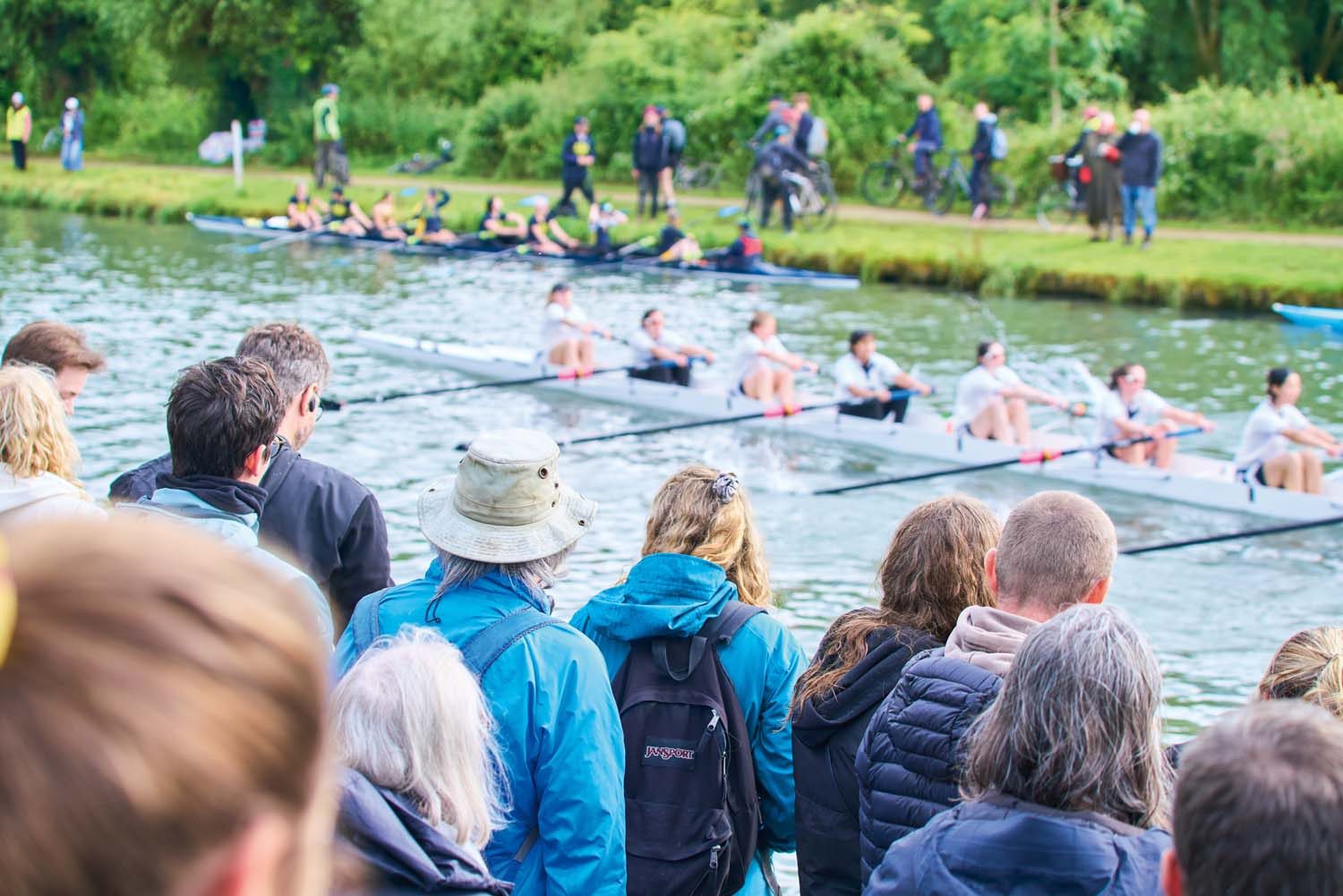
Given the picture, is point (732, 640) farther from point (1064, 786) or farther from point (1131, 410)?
point (1131, 410)

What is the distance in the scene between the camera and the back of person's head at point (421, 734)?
2.23 meters

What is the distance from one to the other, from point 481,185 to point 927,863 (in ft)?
98.4

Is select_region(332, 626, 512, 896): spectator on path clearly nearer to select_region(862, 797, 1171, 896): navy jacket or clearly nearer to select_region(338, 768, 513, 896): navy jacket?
select_region(338, 768, 513, 896): navy jacket

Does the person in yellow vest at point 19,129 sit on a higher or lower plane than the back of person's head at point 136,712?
higher

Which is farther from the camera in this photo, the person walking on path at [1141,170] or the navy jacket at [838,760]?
the person walking on path at [1141,170]

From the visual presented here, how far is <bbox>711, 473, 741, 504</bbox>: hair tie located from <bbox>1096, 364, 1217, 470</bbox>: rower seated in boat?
7608 mm

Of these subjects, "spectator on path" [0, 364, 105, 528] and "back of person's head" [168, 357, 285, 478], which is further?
"spectator on path" [0, 364, 105, 528]

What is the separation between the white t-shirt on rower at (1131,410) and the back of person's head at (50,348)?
24.7ft

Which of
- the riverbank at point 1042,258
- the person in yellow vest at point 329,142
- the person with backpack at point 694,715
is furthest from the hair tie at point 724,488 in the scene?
the person in yellow vest at point 329,142

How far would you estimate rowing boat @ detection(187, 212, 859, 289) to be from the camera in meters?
20.0

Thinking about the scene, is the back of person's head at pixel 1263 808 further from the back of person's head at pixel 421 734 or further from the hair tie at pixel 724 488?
the hair tie at pixel 724 488

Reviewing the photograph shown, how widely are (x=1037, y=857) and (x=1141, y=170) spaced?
20.3 metres

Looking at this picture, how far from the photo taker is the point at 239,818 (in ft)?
3.05

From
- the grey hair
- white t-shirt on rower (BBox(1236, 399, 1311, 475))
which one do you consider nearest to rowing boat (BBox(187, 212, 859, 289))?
white t-shirt on rower (BBox(1236, 399, 1311, 475))
